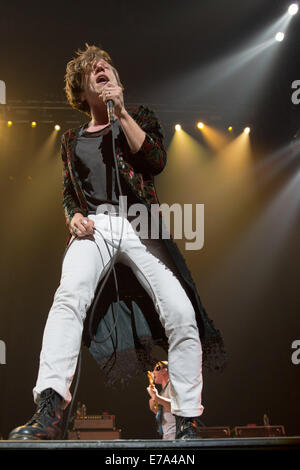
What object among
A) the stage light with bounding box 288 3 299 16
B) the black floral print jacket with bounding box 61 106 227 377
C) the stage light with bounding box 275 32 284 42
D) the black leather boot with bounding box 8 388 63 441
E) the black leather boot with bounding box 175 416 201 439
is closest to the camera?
the black leather boot with bounding box 8 388 63 441

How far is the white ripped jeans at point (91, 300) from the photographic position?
129 centimetres

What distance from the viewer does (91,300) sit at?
4.86 feet

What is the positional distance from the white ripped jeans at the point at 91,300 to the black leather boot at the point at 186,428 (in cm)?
2

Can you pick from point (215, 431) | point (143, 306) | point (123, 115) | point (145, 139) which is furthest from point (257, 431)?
point (123, 115)

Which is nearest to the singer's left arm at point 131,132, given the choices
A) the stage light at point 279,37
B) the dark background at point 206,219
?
the dark background at point 206,219

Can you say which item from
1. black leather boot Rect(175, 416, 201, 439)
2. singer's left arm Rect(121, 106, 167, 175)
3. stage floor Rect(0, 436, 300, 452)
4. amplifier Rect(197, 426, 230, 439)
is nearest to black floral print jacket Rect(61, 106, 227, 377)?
singer's left arm Rect(121, 106, 167, 175)

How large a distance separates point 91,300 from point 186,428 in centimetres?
53

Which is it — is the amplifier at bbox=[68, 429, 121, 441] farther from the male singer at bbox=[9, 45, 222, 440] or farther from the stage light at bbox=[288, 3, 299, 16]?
the stage light at bbox=[288, 3, 299, 16]

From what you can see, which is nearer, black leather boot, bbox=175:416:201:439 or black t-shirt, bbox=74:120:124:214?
black leather boot, bbox=175:416:201:439

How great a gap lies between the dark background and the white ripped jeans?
4.40 meters

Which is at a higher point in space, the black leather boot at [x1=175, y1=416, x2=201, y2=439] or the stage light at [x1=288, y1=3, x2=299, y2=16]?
the stage light at [x1=288, y1=3, x2=299, y2=16]

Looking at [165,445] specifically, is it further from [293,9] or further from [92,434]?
[293,9]

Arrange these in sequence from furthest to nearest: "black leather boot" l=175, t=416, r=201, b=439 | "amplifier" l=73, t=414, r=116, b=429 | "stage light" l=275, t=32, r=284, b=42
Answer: "amplifier" l=73, t=414, r=116, b=429
"stage light" l=275, t=32, r=284, b=42
"black leather boot" l=175, t=416, r=201, b=439

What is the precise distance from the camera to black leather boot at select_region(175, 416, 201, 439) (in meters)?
1.26
